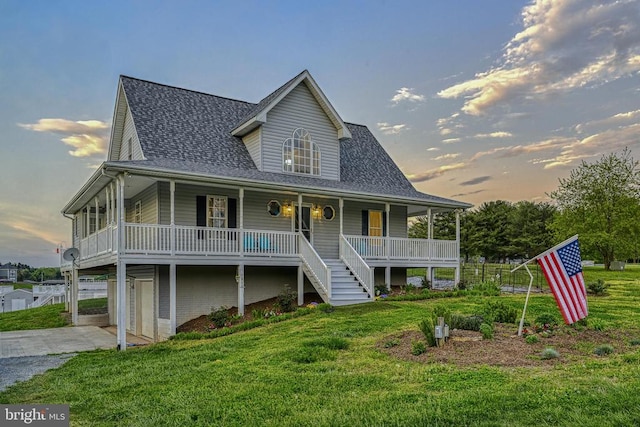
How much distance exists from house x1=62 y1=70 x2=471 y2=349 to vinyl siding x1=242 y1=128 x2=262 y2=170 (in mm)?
77

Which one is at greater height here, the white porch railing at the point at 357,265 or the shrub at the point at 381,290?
the white porch railing at the point at 357,265

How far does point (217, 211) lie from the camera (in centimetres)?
1598

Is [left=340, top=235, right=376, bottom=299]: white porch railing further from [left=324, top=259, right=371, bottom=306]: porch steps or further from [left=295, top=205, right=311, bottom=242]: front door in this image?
[left=295, top=205, right=311, bottom=242]: front door

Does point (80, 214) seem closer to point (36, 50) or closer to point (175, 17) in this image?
point (36, 50)

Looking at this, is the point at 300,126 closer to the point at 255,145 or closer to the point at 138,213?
the point at 255,145

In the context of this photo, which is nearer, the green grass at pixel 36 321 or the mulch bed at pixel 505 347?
the mulch bed at pixel 505 347

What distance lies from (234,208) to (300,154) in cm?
380

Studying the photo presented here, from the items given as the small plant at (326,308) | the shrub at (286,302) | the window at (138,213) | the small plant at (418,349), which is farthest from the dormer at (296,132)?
the small plant at (418,349)

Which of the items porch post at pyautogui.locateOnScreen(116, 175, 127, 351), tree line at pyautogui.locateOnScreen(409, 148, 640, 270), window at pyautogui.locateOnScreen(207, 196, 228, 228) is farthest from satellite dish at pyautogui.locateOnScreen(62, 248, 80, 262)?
tree line at pyautogui.locateOnScreen(409, 148, 640, 270)

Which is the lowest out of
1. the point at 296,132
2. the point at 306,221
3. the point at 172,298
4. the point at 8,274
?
the point at 8,274

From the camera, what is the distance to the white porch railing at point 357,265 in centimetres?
1555

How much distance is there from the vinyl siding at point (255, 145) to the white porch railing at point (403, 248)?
4.41m

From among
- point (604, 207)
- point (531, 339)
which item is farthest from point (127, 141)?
point (604, 207)

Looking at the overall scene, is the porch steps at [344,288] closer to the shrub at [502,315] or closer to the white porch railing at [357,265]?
the white porch railing at [357,265]
